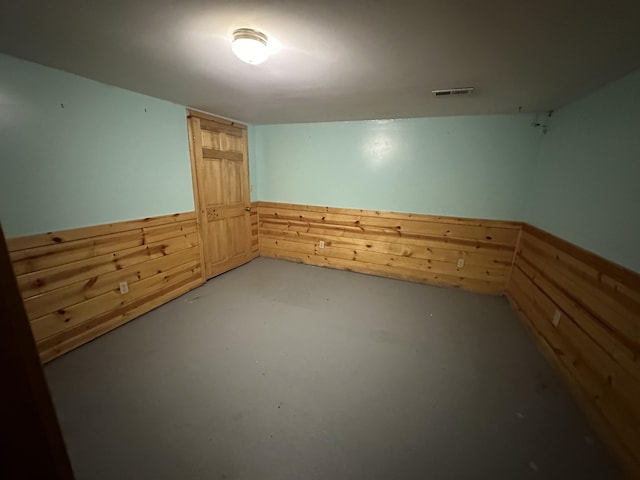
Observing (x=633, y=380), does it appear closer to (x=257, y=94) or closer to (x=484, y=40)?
(x=484, y=40)

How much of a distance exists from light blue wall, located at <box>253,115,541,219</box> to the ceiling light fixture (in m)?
2.33

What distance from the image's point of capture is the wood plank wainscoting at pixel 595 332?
4.54 feet

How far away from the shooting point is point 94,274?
7.25 feet

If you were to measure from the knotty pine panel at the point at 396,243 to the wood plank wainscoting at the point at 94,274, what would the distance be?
1.57m

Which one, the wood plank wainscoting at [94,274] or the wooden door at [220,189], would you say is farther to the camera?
the wooden door at [220,189]

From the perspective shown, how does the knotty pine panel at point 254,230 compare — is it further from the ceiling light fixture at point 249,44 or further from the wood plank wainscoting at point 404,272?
the ceiling light fixture at point 249,44

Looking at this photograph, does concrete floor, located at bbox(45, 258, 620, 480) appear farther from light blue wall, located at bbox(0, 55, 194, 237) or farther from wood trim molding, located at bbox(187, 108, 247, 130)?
wood trim molding, located at bbox(187, 108, 247, 130)

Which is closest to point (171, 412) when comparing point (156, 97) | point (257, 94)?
point (257, 94)

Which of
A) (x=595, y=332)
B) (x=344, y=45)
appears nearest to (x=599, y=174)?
(x=595, y=332)

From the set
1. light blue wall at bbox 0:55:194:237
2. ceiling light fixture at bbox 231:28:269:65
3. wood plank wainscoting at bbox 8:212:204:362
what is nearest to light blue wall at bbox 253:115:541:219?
light blue wall at bbox 0:55:194:237

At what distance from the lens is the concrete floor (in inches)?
52.1

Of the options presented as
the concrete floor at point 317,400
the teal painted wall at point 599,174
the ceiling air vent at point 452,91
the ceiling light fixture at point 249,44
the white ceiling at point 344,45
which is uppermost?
the ceiling air vent at point 452,91

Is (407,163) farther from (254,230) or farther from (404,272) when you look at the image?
(254,230)

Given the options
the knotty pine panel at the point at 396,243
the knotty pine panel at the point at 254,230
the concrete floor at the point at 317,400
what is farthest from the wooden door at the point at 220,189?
the concrete floor at the point at 317,400
